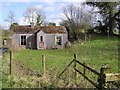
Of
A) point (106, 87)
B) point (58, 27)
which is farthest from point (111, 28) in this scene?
point (106, 87)

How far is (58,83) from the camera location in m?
7.15

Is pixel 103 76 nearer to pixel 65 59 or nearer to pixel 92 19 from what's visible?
pixel 65 59

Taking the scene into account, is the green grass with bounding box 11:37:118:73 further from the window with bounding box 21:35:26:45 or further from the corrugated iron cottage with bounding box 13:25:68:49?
the window with bounding box 21:35:26:45

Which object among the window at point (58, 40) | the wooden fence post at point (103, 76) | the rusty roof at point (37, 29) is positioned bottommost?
the window at point (58, 40)

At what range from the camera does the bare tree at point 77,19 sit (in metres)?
31.9

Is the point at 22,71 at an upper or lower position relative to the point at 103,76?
lower

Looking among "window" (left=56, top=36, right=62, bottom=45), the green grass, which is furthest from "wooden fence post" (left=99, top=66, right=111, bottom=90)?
"window" (left=56, top=36, right=62, bottom=45)

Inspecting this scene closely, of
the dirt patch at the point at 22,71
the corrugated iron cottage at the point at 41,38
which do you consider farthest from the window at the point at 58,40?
the dirt patch at the point at 22,71

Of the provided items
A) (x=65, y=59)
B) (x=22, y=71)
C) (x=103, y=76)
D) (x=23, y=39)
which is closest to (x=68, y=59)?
(x=65, y=59)

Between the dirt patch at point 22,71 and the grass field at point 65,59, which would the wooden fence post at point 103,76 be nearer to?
the dirt patch at point 22,71

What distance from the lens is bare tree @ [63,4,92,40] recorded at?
31.9 meters

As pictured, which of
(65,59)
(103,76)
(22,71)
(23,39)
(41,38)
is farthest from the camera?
(23,39)

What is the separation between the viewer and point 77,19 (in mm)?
32312

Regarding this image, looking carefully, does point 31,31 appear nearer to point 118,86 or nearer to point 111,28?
point 111,28
